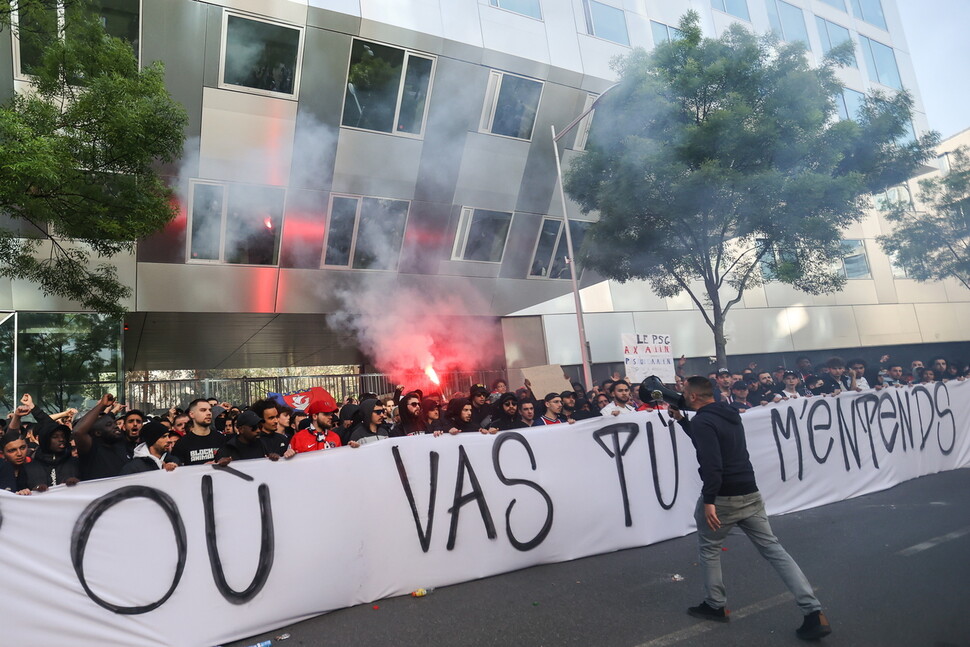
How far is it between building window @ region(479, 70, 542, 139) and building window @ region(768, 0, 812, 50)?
35.5 ft

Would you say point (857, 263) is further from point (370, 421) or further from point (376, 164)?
point (370, 421)

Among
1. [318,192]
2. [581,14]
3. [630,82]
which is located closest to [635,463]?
[630,82]

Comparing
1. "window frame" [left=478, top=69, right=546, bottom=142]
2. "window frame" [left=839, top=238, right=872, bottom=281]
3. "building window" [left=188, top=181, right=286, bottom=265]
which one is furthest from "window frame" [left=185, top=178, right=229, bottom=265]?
"window frame" [left=839, top=238, right=872, bottom=281]

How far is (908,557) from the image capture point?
456 cm

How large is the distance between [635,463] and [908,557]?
2.08 metres

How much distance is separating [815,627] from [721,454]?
987 mm

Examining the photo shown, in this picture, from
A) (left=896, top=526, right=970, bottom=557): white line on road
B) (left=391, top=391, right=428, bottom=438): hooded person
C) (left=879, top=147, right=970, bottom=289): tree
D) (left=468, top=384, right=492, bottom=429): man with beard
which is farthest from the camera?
(left=879, top=147, right=970, bottom=289): tree

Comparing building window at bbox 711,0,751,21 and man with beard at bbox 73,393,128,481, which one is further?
building window at bbox 711,0,751,21

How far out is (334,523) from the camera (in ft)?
14.4

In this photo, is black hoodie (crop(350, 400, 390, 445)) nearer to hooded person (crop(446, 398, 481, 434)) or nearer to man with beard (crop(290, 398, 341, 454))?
man with beard (crop(290, 398, 341, 454))

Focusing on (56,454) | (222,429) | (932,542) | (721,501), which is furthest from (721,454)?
(222,429)

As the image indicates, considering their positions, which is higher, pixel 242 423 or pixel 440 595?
pixel 242 423

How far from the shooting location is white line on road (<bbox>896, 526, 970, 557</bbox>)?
4.69 meters

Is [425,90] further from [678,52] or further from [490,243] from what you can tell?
[678,52]
